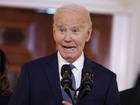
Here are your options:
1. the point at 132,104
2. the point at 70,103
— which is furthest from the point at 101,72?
the point at 132,104

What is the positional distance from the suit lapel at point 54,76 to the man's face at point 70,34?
2.3 inches

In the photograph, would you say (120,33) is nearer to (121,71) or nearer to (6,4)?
(121,71)

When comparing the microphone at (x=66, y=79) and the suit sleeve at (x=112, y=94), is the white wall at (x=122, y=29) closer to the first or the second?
the suit sleeve at (x=112, y=94)

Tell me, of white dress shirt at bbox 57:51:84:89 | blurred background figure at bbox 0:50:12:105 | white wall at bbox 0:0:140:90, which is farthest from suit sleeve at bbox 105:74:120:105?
white wall at bbox 0:0:140:90

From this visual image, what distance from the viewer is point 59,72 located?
1.87 m

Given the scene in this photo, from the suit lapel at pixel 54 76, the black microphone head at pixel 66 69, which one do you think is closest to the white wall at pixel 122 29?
the suit lapel at pixel 54 76

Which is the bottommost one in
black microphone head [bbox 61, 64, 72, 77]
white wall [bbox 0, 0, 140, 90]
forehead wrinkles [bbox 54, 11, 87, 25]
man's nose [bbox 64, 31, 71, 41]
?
white wall [bbox 0, 0, 140, 90]

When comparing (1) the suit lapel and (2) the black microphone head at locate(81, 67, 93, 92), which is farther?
(1) the suit lapel

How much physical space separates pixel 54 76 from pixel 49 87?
0.15 feet

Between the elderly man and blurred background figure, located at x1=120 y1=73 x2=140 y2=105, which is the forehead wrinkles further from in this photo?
blurred background figure, located at x1=120 y1=73 x2=140 y2=105

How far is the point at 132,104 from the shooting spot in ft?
7.47

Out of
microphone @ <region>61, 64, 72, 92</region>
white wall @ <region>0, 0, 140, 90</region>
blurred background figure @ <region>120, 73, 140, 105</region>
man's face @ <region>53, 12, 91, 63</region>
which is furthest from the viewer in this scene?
white wall @ <region>0, 0, 140, 90</region>

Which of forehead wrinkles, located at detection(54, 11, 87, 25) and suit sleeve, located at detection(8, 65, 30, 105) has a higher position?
forehead wrinkles, located at detection(54, 11, 87, 25)

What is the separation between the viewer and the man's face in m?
1.81
